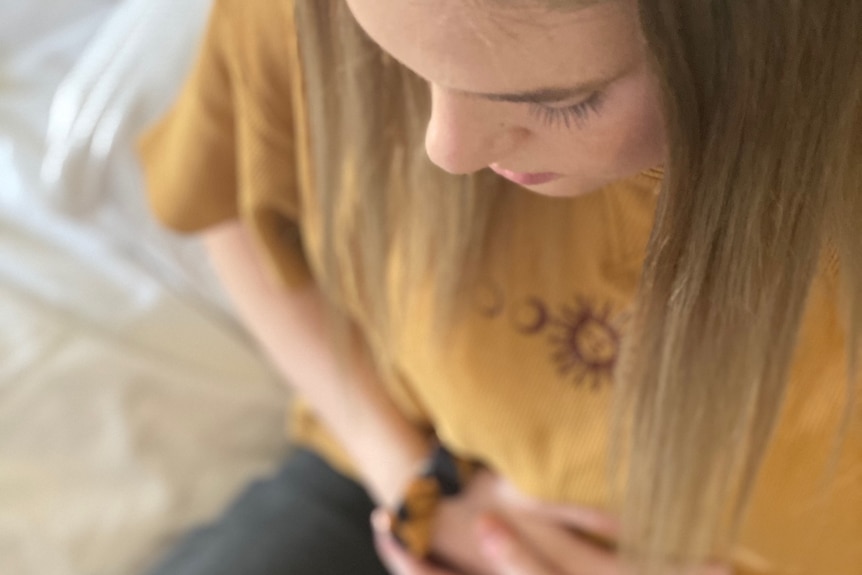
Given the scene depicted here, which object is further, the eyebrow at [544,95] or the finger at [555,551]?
the finger at [555,551]

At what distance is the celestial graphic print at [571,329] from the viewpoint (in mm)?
468

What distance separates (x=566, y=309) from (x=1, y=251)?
53cm

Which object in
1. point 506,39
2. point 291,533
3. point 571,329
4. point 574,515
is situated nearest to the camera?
point 506,39

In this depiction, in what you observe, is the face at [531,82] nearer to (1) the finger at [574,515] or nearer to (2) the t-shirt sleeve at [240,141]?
(2) the t-shirt sleeve at [240,141]

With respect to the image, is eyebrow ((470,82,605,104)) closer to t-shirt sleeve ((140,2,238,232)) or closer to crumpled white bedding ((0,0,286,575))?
t-shirt sleeve ((140,2,238,232))

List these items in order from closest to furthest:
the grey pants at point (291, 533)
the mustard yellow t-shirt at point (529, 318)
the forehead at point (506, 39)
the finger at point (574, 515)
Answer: the forehead at point (506, 39) → the mustard yellow t-shirt at point (529, 318) → the finger at point (574, 515) → the grey pants at point (291, 533)

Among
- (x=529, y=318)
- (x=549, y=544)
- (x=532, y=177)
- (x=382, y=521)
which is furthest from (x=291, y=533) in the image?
(x=532, y=177)

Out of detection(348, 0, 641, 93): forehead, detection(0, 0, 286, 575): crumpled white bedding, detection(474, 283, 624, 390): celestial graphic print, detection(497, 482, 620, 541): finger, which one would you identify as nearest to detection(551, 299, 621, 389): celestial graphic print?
detection(474, 283, 624, 390): celestial graphic print

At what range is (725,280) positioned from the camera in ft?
1.03

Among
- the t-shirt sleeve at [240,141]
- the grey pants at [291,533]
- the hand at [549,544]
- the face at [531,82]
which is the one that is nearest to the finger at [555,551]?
the hand at [549,544]

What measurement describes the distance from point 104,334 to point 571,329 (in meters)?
0.44

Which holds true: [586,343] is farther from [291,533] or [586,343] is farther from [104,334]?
[104,334]

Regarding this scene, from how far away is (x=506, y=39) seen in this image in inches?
9.3

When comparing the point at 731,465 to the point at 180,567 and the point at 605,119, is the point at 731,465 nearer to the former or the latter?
the point at 605,119
